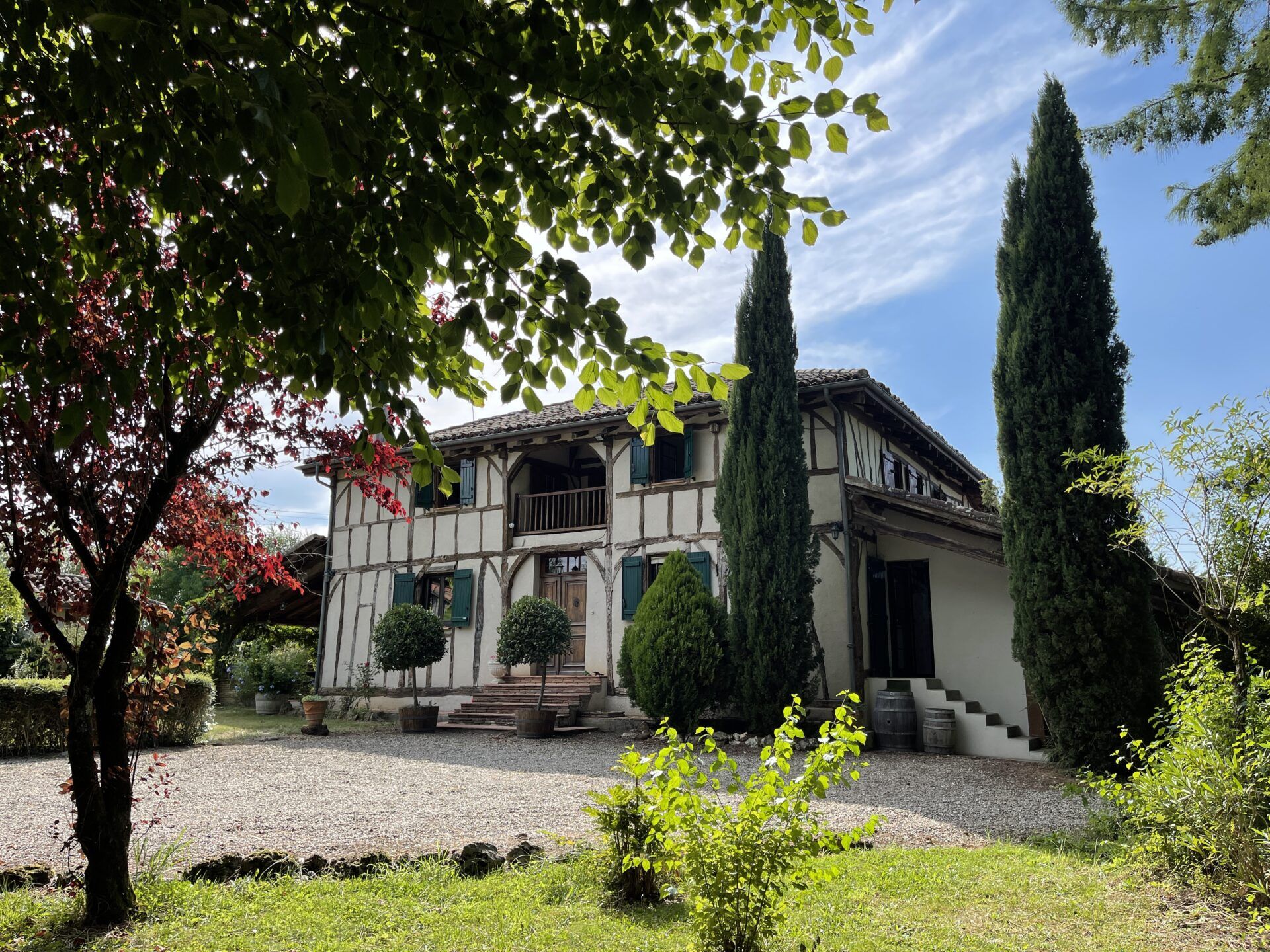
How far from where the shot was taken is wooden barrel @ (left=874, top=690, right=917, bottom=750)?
11.0 meters

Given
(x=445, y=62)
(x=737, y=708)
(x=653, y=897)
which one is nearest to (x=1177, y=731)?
(x=653, y=897)

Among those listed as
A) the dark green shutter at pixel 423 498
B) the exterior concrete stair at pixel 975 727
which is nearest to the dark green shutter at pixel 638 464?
the dark green shutter at pixel 423 498

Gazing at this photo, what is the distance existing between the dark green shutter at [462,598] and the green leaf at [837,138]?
13487mm

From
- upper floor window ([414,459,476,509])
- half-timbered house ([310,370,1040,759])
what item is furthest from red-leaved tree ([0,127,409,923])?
upper floor window ([414,459,476,509])

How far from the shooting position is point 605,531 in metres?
14.5

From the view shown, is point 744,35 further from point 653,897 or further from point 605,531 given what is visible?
point 605,531

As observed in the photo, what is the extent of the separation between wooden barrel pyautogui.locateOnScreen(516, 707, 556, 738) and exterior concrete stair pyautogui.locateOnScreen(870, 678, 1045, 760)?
15.5 ft

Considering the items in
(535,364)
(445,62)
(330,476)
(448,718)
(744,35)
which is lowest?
(448,718)

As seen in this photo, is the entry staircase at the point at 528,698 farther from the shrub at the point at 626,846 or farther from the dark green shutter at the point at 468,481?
the shrub at the point at 626,846

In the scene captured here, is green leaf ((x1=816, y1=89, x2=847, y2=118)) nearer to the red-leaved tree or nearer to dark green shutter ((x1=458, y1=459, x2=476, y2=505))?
the red-leaved tree

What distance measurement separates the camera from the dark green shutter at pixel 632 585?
543 inches

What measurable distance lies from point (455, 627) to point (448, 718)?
172cm

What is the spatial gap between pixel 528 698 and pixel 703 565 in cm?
359

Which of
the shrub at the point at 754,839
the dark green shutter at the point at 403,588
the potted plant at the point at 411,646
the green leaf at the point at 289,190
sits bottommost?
the shrub at the point at 754,839
